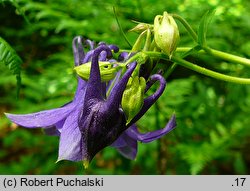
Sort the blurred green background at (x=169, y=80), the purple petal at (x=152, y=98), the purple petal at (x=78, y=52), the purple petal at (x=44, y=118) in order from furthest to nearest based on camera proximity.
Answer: the blurred green background at (x=169, y=80)
the purple petal at (x=78, y=52)
the purple petal at (x=44, y=118)
the purple petal at (x=152, y=98)

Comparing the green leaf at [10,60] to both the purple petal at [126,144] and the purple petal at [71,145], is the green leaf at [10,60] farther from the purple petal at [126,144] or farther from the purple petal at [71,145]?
the purple petal at [126,144]

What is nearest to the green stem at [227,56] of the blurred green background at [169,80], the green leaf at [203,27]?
the green leaf at [203,27]

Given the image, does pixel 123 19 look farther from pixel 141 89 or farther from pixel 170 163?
pixel 141 89

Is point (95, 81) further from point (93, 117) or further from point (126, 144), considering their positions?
point (126, 144)

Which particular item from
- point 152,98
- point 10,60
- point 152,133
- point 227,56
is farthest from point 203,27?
point 10,60

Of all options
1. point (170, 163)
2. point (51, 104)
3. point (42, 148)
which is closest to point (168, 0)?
point (51, 104)

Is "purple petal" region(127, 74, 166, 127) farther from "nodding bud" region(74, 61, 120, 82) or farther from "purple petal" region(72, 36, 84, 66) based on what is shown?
"purple petal" region(72, 36, 84, 66)
